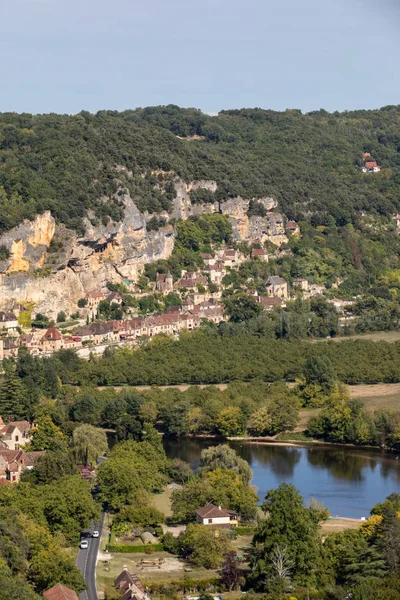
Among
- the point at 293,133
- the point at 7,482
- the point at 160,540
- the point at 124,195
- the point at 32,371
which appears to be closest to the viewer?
the point at 160,540

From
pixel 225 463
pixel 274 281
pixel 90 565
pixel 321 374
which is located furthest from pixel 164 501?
pixel 274 281

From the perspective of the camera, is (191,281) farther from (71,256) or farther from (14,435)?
(14,435)

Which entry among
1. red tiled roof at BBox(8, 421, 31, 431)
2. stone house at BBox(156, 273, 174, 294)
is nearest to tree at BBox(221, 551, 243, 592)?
red tiled roof at BBox(8, 421, 31, 431)

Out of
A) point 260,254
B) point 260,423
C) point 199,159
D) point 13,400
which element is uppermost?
point 199,159

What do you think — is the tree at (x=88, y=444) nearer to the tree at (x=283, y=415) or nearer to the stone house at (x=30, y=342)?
the tree at (x=283, y=415)

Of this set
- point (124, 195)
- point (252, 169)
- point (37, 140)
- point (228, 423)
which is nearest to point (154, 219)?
point (124, 195)

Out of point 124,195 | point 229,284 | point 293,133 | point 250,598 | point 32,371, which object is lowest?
point 250,598

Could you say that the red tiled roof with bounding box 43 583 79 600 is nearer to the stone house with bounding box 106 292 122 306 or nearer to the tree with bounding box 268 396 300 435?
the tree with bounding box 268 396 300 435

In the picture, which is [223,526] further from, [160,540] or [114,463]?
[114,463]
